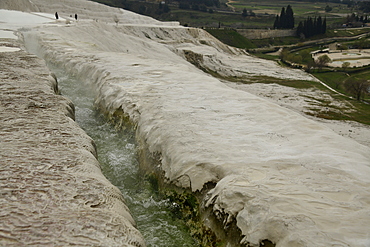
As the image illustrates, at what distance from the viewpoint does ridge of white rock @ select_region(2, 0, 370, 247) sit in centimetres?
467

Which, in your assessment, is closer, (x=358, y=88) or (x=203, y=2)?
(x=358, y=88)

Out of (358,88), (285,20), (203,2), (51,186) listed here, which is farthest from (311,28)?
(51,186)

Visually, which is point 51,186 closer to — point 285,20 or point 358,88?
point 358,88

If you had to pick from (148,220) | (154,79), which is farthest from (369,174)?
(154,79)

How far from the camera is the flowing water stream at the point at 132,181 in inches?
238

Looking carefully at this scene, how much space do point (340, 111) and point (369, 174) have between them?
1368 inches

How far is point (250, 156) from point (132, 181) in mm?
2985

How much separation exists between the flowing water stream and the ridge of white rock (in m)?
0.63

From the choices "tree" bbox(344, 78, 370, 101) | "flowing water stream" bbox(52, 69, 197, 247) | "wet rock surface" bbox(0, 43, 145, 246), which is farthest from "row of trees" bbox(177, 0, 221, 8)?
"wet rock surface" bbox(0, 43, 145, 246)

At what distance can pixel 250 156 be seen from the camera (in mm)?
6531

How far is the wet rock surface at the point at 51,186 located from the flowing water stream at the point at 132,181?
99cm

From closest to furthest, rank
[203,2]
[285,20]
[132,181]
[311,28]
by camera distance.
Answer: [132,181], [311,28], [285,20], [203,2]

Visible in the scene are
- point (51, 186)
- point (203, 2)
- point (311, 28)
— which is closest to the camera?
point (51, 186)

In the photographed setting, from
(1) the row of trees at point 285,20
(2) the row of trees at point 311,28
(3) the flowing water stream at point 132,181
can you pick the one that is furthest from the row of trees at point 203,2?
(3) the flowing water stream at point 132,181
